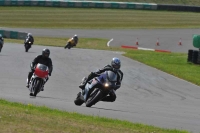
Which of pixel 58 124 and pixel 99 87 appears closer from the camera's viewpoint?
pixel 58 124

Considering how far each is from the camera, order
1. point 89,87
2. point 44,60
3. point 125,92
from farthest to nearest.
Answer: point 125,92
point 44,60
point 89,87

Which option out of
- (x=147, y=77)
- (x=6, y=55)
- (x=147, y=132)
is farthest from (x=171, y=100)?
(x=6, y=55)

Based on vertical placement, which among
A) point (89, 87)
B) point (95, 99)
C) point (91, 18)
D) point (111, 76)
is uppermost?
point (111, 76)

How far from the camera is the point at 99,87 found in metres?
14.4

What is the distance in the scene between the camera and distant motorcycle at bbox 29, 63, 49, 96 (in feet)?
54.7

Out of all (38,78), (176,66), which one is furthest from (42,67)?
(176,66)

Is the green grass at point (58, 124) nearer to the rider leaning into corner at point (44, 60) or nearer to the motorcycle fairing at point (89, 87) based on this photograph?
the motorcycle fairing at point (89, 87)


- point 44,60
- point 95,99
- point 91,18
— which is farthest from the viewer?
point 91,18

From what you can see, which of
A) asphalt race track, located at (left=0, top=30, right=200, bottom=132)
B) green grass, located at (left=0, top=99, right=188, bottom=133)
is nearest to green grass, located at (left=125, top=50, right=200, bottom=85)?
asphalt race track, located at (left=0, top=30, right=200, bottom=132)

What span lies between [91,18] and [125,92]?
44.6 m

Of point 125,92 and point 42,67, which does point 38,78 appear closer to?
point 42,67

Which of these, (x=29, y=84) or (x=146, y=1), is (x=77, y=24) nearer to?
(x=146, y=1)

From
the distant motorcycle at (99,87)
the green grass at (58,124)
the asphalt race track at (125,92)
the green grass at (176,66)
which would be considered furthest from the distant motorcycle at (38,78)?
the green grass at (176,66)

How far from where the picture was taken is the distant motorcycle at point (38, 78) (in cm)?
1669
